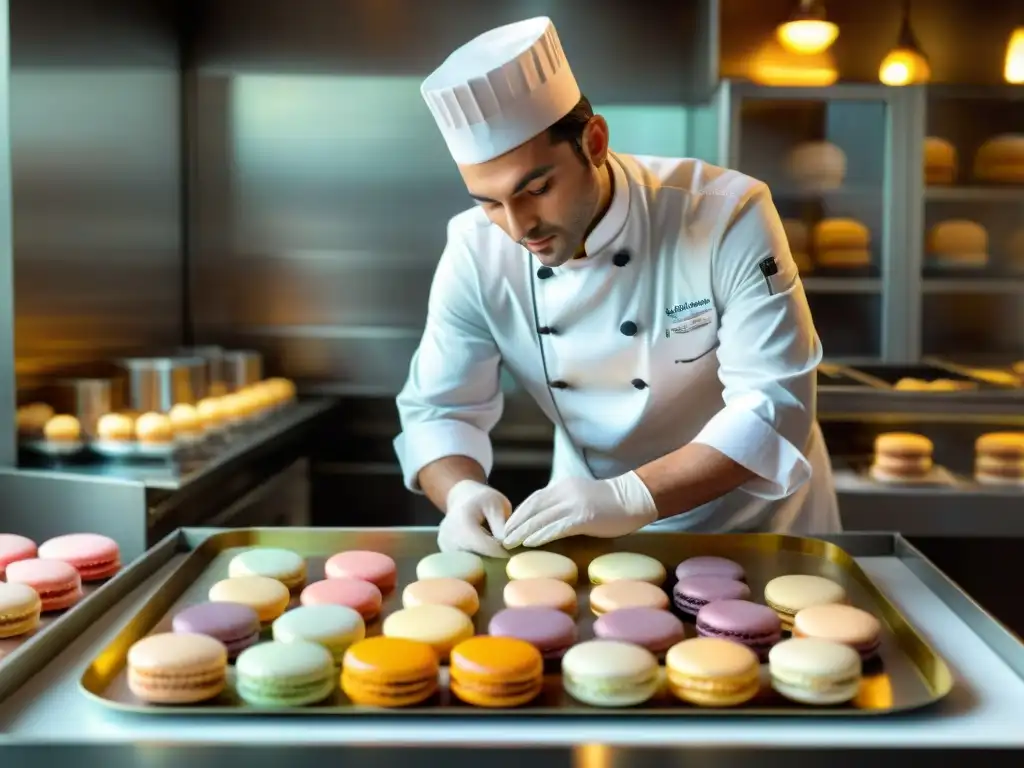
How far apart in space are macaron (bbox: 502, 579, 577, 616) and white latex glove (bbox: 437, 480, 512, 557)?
0.20 m

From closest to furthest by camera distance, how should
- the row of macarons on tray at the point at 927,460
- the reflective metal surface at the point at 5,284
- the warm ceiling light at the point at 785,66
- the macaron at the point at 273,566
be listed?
the macaron at the point at 273,566, the reflective metal surface at the point at 5,284, the row of macarons on tray at the point at 927,460, the warm ceiling light at the point at 785,66

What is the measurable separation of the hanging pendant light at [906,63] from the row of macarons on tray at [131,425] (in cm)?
248

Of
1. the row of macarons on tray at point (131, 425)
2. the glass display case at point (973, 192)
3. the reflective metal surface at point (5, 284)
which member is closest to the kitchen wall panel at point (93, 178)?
the reflective metal surface at point (5, 284)

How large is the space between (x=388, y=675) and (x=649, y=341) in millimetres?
1035

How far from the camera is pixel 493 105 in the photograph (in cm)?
168

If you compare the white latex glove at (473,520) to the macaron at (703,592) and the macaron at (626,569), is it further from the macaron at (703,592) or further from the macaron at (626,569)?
the macaron at (703,592)

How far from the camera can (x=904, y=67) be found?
12.2ft

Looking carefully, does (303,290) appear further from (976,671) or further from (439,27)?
(976,671)

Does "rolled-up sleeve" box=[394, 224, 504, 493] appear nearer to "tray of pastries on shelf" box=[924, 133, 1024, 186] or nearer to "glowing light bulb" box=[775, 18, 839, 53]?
"glowing light bulb" box=[775, 18, 839, 53]

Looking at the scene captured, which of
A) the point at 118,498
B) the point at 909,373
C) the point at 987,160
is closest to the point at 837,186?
the point at 987,160

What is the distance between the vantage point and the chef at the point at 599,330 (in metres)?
1.68

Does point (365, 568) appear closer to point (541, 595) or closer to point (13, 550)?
point (541, 595)

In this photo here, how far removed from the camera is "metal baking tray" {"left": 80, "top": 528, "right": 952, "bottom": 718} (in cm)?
104

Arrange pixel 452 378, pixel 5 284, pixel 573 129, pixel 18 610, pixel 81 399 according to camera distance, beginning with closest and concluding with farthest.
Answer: pixel 18 610, pixel 573 129, pixel 452 378, pixel 5 284, pixel 81 399
